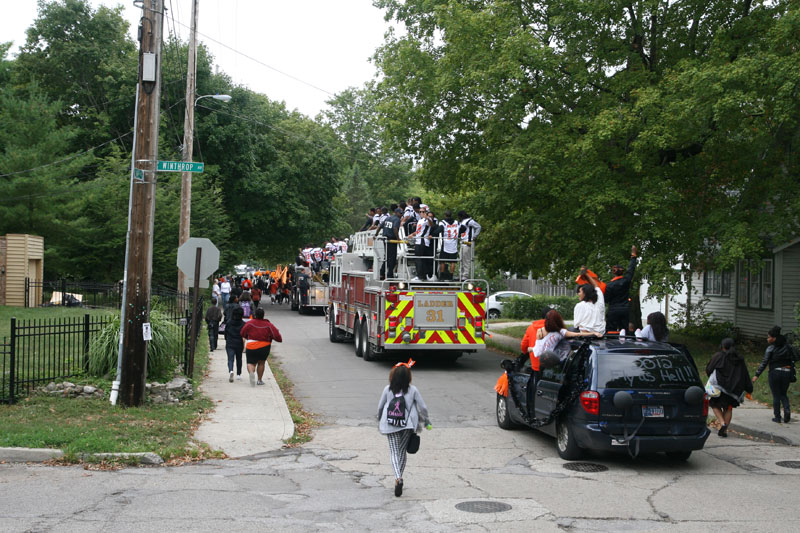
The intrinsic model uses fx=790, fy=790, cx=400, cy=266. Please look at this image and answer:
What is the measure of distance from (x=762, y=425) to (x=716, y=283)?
16543 mm

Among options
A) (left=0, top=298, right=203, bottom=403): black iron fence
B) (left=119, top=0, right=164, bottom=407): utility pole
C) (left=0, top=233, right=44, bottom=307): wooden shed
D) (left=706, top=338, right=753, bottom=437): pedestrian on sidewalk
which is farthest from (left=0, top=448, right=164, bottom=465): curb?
(left=0, top=233, right=44, bottom=307): wooden shed

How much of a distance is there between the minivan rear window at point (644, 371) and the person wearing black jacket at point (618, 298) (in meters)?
3.88

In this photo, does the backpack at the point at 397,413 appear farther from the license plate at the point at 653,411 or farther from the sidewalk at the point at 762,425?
the sidewalk at the point at 762,425

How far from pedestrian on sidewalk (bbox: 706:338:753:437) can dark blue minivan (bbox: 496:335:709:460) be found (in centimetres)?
198

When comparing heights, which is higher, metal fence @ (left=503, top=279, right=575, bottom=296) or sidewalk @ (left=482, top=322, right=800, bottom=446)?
metal fence @ (left=503, top=279, right=575, bottom=296)

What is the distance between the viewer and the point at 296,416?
12.9 m

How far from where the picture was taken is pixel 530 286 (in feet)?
153

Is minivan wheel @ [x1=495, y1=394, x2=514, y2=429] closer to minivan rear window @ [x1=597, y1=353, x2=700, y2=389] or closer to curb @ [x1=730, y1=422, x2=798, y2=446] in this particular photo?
Result: minivan rear window @ [x1=597, y1=353, x2=700, y2=389]

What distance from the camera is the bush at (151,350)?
12.9 meters

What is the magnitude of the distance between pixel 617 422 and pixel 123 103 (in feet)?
120

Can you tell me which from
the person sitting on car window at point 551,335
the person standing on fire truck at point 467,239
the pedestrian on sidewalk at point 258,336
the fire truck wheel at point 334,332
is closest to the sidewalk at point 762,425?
the person sitting on car window at point 551,335

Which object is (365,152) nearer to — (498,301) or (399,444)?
(498,301)

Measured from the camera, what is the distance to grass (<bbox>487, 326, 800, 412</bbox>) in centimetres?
1484

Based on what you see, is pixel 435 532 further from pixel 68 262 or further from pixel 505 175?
pixel 68 262
